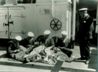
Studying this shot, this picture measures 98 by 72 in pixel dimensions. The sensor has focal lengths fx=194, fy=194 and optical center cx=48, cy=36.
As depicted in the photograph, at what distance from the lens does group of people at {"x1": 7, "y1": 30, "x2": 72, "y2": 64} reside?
7048 millimetres

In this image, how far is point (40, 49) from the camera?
7367 mm

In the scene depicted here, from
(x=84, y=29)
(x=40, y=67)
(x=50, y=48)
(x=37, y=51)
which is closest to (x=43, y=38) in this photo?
(x=50, y=48)

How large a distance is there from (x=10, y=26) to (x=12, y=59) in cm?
289

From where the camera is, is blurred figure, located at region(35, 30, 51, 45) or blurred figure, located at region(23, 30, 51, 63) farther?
blurred figure, located at region(35, 30, 51, 45)

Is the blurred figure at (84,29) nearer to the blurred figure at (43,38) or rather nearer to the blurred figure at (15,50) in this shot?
the blurred figure at (43,38)

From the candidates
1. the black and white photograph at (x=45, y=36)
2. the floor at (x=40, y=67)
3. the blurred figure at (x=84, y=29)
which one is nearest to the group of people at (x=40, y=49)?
the black and white photograph at (x=45, y=36)

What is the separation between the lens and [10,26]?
9.80 m

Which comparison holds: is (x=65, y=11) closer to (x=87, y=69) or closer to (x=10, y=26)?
(x=10, y=26)

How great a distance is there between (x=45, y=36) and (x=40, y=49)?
1.44 m

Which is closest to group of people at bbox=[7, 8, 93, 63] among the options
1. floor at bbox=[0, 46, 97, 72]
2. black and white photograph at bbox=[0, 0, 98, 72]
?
black and white photograph at bbox=[0, 0, 98, 72]

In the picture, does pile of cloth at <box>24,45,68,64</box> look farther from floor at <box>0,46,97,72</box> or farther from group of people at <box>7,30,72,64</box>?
floor at <box>0,46,97,72</box>

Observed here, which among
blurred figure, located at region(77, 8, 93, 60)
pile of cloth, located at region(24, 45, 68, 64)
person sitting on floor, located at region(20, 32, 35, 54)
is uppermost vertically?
blurred figure, located at region(77, 8, 93, 60)

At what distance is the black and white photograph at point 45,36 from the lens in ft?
22.1

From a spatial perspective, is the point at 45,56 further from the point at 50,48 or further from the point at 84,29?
the point at 84,29
